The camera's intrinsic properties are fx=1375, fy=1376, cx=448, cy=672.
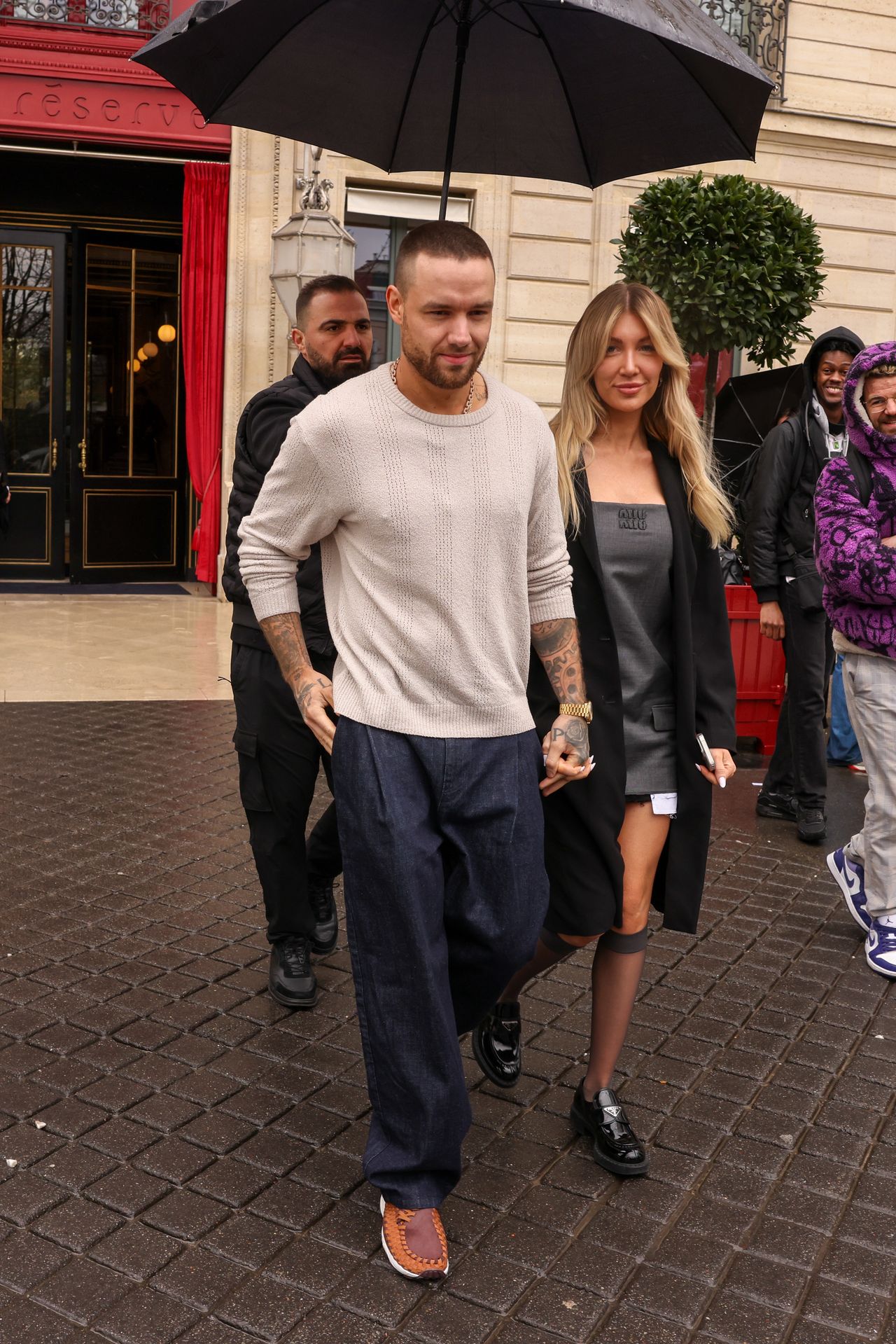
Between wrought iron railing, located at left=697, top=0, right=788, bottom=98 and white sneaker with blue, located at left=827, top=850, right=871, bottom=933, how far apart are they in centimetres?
1187

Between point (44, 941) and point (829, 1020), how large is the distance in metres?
2.57

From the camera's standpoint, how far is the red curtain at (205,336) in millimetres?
13438

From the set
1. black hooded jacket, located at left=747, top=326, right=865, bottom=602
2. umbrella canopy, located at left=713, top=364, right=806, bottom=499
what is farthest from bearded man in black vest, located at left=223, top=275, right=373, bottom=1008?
umbrella canopy, located at left=713, top=364, right=806, bottom=499

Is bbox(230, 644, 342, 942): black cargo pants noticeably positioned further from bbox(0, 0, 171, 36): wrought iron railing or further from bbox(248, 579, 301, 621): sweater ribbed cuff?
bbox(0, 0, 171, 36): wrought iron railing

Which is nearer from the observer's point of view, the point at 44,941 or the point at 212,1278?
the point at 212,1278

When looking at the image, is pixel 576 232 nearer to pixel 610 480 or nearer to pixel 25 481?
pixel 25 481

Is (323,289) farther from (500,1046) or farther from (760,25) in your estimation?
(760,25)

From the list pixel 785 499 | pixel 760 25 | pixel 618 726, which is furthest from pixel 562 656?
pixel 760 25

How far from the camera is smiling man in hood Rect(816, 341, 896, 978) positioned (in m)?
4.71

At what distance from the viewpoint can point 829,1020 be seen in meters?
4.29

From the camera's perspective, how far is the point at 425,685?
2791mm

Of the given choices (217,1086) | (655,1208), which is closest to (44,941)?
(217,1086)

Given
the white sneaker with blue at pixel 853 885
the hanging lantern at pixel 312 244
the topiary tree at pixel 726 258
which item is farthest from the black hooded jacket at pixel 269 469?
the hanging lantern at pixel 312 244

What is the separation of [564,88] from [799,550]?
2.93 meters
